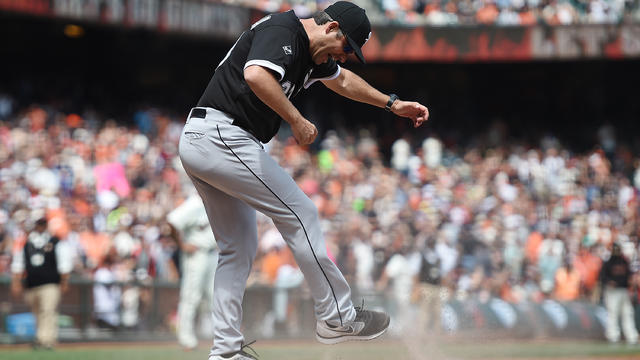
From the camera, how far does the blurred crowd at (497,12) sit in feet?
72.1

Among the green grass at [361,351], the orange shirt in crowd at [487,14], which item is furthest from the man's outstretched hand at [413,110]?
the orange shirt in crowd at [487,14]

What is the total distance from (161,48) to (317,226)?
60.8 feet

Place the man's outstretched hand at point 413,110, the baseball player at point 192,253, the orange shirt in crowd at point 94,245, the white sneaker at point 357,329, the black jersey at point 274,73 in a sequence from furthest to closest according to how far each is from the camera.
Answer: the orange shirt in crowd at point 94,245 → the baseball player at point 192,253 → the man's outstretched hand at point 413,110 → the white sneaker at point 357,329 → the black jersey at point 274,73

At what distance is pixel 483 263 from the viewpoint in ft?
48.8

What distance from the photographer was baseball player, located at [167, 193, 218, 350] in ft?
34.7

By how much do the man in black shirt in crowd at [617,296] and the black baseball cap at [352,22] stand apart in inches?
434

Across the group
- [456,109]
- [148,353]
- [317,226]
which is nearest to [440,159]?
[456,109]

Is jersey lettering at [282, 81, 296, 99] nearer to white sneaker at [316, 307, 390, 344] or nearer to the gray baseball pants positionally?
the gray baseball pants

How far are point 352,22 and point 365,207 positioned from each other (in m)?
12.3

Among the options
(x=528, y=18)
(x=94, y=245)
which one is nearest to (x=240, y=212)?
(x=94, y=245)

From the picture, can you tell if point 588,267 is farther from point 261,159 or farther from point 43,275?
point 261,159

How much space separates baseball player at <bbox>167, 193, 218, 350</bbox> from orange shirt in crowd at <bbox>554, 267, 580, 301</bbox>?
23.4 ft

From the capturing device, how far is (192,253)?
35.9ft

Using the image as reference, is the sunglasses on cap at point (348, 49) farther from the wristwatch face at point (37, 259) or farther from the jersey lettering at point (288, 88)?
the wristwatch face at point (37, 259)
